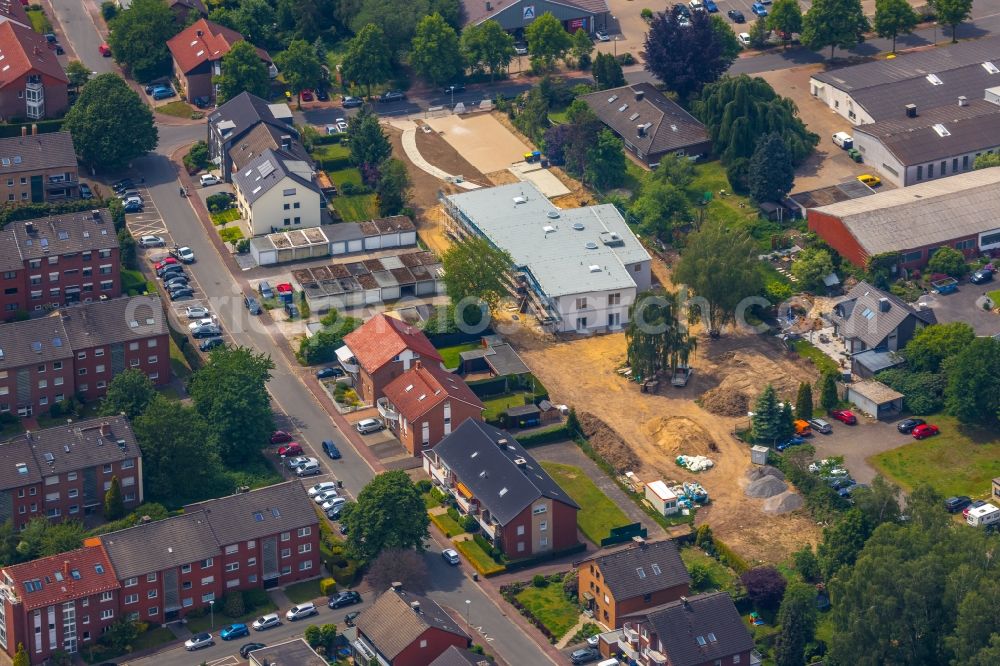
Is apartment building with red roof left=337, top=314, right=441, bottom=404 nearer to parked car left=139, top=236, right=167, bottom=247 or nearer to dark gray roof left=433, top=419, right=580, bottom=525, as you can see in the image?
dark gray roof left=433, top=419, right=580, bottom=525

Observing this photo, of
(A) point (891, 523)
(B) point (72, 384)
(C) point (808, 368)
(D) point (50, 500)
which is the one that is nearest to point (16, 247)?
(B) point (72, 384)

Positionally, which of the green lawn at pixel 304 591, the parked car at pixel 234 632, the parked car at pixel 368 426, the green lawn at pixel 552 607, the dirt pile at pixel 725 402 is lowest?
the green lawn at pixel 552 607

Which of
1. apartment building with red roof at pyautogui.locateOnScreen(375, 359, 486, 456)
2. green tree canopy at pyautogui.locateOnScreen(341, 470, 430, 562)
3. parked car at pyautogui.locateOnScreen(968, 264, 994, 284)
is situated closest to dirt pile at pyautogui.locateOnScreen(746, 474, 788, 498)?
apartment building with red roof at pyautogui.locateOnScreen(375, 359, 486, 456)

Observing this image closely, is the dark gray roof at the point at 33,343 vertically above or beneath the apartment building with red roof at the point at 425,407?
above

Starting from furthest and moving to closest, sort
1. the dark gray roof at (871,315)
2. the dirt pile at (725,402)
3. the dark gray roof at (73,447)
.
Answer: the dark gray roof at (871,315)
the dirt pile at (725,402)
the dark gray roof at (73,447)

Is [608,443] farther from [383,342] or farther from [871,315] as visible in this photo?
[871,315]

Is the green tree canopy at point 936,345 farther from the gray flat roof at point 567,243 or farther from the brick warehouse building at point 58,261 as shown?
the brick warehouse building at point 58,261

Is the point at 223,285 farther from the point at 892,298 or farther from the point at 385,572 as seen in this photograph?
the point at 892,298

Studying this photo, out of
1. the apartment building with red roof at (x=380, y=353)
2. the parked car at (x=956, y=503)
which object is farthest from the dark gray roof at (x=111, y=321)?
the parked car at (x=956, y=503)
